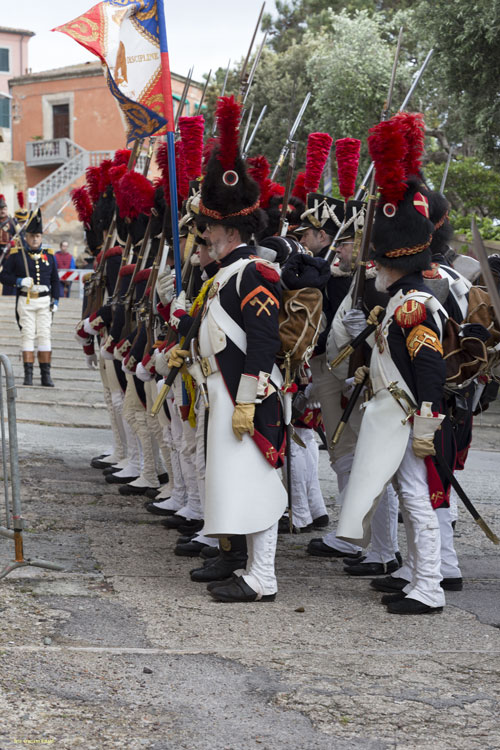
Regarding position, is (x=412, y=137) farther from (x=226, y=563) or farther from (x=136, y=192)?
(x=136, y=192)

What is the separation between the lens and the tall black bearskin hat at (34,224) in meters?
12.8

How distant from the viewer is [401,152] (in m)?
4.86

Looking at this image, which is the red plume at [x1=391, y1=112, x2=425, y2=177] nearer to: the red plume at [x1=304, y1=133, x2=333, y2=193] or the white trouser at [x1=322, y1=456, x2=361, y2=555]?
the red plume at [x1=304, y1=133, x2=333, y2=193]

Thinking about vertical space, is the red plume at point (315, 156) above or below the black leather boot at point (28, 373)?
above

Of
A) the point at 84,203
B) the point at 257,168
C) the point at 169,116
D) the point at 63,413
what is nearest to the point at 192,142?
the point at 169,116

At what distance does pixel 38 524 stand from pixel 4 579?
137 cm

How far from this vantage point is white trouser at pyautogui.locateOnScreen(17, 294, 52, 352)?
13047 millimetres

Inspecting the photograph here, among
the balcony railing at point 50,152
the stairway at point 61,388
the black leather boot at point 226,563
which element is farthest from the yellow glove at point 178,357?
the balcony railing at point 50,152

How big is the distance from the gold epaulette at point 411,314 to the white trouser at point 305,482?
1984 millimetres

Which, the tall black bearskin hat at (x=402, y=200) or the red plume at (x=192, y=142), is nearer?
the tall black bearskin hat at (x=402, y=200)

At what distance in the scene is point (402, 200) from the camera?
16.3 feet

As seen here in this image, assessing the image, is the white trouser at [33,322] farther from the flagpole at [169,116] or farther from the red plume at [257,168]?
the red plume at [257,168]

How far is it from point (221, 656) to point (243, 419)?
1215 millimetres

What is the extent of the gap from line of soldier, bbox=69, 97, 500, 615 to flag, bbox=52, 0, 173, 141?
0.24m
